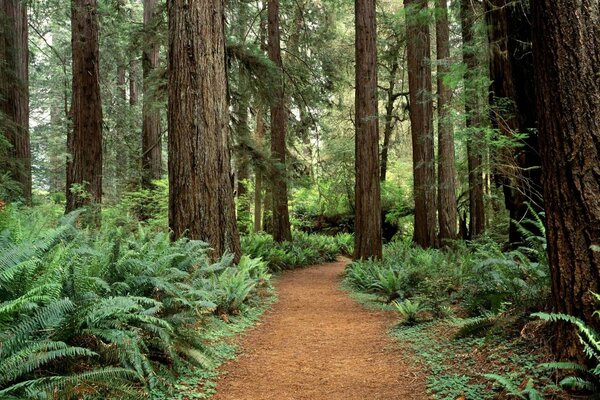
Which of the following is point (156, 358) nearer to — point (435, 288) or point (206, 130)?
point (206, 130)

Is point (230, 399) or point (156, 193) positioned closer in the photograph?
point (230, 399)

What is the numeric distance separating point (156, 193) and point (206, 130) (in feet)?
20.9

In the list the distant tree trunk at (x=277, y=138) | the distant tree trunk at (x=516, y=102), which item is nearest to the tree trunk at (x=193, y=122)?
the distant tree trunk at (x=516, y=102)

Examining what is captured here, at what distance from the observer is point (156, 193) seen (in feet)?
41.4

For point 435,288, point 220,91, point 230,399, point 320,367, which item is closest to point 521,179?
point 435,288

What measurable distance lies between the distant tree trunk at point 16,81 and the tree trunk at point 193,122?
19.9ft

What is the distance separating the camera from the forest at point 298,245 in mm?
2975

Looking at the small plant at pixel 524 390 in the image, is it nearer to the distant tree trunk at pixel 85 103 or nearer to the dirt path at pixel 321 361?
the dirt path at pixel 321 361

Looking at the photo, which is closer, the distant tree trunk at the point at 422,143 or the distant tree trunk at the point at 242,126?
the distant tree trunk at the point at 242,126

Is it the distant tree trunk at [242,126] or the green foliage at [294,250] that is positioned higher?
the distant tree trunk at [242,126]

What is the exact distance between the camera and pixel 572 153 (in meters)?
2.99

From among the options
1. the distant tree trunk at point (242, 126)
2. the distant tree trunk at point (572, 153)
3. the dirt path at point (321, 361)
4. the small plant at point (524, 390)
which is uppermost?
the distant tree trunk at point (242, 126)

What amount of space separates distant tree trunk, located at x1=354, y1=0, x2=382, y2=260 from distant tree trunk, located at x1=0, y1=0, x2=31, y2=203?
27.2 ft

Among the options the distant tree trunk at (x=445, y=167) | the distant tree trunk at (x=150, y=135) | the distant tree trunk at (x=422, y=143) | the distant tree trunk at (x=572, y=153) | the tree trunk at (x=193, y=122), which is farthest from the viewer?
the distant tree trunk at (x=150, y=135)
